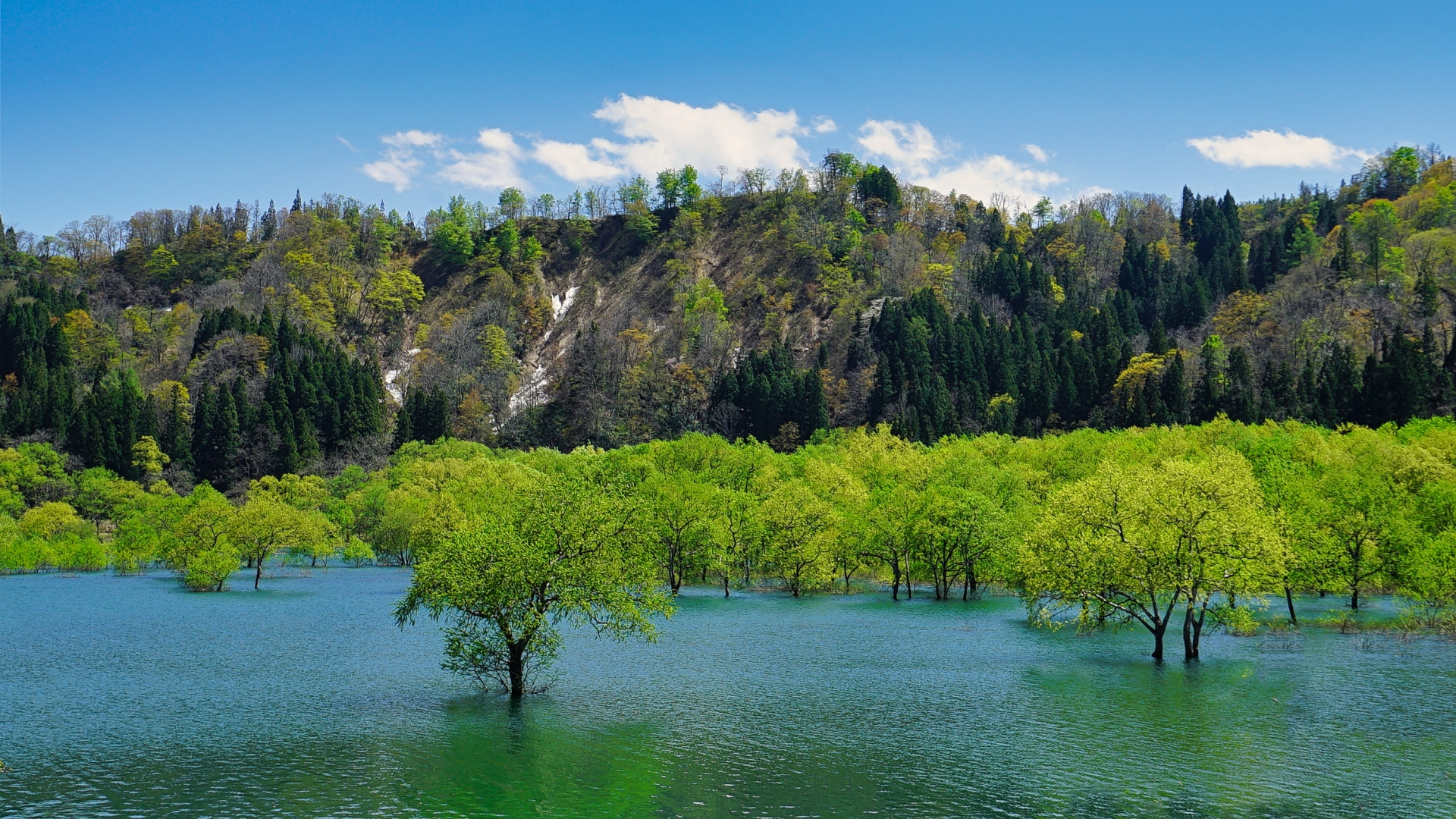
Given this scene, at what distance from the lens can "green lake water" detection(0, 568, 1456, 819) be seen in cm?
3412

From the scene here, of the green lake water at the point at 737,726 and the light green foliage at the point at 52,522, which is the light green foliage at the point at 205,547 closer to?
the green lake water at the point at 737,726

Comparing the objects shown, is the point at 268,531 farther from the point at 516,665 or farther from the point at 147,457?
the point at 516,665

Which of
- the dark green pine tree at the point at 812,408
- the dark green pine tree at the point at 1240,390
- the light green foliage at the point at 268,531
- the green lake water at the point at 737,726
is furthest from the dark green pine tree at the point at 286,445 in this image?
the dark green pine tree at the point at 1240,390

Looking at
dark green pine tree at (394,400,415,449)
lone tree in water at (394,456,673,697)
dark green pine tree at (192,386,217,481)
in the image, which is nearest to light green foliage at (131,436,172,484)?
dark green pine tree at (192,386,217,481)

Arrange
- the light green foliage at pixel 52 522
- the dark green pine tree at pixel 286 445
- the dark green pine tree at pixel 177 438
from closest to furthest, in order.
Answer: the light green foliage at pixel 52 522
the dark green pine tree at pixel 177 438
the dark green pine tree at pixel 286 445

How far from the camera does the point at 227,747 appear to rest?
4012 centimetres

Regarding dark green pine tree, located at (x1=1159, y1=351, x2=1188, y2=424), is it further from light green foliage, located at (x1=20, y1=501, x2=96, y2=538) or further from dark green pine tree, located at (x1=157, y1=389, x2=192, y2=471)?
dark green pine tree, located at (x1=157, y1=389, x2=192, y2=471)

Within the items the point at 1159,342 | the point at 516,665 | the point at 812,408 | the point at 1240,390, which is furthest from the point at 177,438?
the point at 1240,390

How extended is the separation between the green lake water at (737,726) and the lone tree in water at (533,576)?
9.64 feet

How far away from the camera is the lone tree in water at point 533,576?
143ft

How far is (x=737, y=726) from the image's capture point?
4425cm

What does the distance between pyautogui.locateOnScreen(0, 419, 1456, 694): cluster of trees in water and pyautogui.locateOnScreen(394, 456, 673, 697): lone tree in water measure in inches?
4.3

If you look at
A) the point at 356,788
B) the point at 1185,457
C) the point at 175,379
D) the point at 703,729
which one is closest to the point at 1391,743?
the point at 703,729

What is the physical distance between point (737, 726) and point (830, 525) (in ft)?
160
